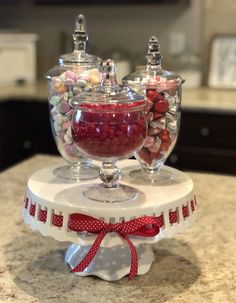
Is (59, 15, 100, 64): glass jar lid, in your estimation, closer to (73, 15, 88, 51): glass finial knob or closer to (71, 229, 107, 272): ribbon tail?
(73, 15, 88, 51): glass finial knob

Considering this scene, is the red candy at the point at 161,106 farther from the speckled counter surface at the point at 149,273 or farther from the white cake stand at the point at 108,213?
the speckled counter surface at the point at 149,273

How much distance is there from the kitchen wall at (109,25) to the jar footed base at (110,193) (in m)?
2.23

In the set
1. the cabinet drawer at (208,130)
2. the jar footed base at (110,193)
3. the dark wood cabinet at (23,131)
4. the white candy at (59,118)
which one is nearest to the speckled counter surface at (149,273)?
the jar footed base at (110,193)

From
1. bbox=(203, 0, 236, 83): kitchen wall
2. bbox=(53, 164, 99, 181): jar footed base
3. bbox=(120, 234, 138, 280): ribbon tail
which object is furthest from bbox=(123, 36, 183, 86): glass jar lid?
bbox=(203, 0, 236, 83): kitchen wall

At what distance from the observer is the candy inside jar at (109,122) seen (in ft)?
3.03

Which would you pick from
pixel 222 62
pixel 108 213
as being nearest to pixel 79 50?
pixel 108 213

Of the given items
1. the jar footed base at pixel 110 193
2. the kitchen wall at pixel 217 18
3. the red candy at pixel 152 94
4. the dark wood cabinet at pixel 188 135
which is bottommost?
the dark wood cabinet at pixel 188 135

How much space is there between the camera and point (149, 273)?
41.6 inches

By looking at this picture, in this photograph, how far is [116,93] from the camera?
0.96m

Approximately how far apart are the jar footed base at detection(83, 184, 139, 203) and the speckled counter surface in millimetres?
164

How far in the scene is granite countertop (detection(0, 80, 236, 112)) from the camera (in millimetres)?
2625

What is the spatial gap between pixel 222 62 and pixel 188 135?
65 cm

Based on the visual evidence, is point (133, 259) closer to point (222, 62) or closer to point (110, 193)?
point (110, 193)

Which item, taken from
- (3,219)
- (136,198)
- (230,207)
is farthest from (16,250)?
(230,207)
